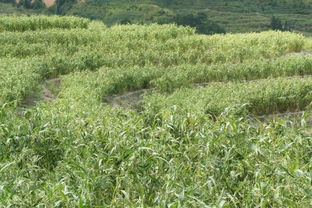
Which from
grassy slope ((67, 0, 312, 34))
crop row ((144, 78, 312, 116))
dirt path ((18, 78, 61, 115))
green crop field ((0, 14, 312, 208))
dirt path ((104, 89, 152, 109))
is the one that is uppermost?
green crop field ((0, 14, 312, 208))

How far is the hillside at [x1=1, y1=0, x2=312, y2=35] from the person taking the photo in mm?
74438

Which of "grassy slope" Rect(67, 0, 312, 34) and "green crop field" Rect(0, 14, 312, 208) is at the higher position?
"green crop field" Rect(0, 14, 312, 208)

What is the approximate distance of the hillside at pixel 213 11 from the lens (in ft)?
244

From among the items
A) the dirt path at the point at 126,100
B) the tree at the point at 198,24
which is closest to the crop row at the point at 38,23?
the dirt path at the point at 126,100

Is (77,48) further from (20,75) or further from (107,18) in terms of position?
(107,18)

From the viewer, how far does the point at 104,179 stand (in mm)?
5145

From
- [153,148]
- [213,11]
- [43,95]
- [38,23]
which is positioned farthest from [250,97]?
[213,11]

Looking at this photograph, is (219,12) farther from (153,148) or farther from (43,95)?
(153,148)

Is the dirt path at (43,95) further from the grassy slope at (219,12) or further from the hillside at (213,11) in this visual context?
the grassy slope at (219,12)

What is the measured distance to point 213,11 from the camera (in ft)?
306

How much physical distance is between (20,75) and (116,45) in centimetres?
699

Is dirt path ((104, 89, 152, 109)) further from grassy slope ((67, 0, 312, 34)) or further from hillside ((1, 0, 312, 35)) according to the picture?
grassy slope ((67, 0, 312, 34))

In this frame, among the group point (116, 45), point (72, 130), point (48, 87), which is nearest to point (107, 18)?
point (116, 45)

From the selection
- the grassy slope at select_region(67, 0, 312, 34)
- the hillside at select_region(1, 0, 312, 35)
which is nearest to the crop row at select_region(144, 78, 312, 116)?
the hillside at select_region(1, 0, 312, 35)
